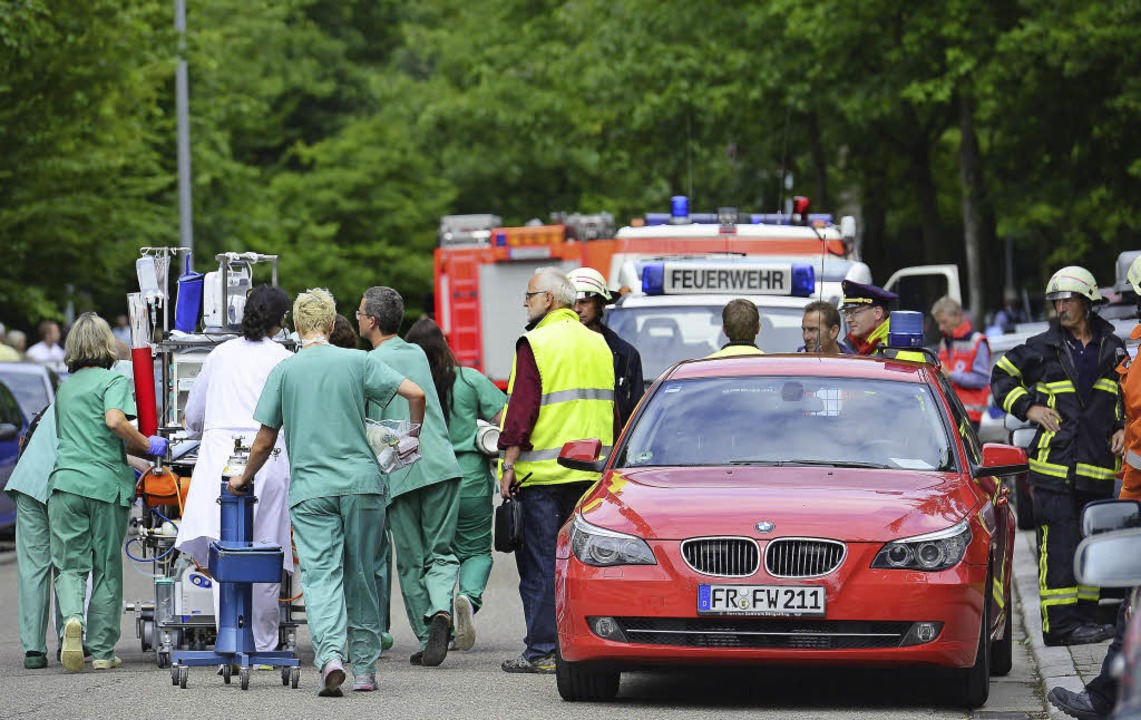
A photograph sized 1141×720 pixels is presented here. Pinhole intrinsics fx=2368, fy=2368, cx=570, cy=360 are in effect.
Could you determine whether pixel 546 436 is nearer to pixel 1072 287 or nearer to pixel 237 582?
pixel 237 582

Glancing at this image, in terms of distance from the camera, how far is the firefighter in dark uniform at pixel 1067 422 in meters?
11.5

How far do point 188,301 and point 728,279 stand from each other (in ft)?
16.3

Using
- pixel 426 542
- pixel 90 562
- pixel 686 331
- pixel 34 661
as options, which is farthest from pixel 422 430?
pixel 686 331

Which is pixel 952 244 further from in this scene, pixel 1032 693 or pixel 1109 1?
pixel 1032 693

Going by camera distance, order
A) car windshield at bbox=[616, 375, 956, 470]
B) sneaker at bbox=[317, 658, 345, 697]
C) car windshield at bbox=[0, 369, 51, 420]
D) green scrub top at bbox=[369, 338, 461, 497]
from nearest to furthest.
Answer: sneaker at bbox=[317, 658, 345, 697]
car windshield at bbox=[616, 375, 956, 470]
green scrub top at bbox=[369, 338, 461, 497]
car windshield at bbox=[0, 369, 51, 420]

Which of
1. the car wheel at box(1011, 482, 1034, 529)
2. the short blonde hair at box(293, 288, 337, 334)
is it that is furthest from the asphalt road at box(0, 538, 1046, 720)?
the car wheel at box(1011, 482, 1034, 529)

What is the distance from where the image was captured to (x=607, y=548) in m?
9.33

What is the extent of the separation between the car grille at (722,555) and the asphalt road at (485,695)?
0.59 m

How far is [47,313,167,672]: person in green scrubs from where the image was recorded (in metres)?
11.5

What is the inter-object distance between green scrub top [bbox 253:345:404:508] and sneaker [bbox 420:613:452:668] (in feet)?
5.23

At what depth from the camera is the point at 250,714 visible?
9453mm

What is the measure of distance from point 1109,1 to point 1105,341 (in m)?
20.6

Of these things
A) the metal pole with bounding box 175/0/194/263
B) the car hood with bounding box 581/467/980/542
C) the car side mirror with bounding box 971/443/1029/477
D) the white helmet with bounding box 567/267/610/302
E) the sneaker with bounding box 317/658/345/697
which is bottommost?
the sneaker with bounding box 317/658/345/697

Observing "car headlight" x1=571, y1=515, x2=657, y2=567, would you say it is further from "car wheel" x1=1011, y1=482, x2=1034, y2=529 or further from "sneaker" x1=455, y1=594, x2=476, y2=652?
"car wheel" x1=1011, y1=482, x2=1034, y2=529
